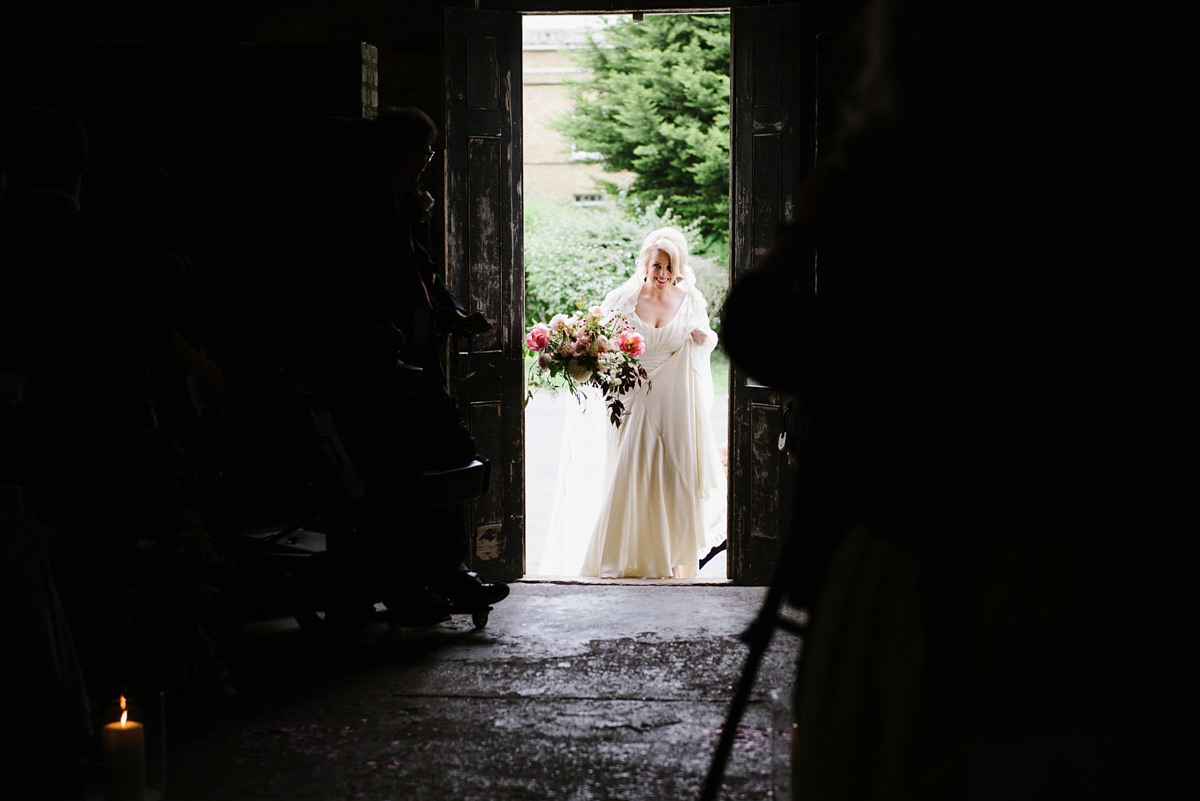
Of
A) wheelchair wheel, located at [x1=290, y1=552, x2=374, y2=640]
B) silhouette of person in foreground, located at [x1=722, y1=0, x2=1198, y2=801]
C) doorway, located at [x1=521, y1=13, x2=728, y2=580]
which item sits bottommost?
wheelchair wheel, located at [x1=290, y1=552, x2=374, y2=640]

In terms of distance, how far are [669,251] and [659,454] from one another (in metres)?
1.37

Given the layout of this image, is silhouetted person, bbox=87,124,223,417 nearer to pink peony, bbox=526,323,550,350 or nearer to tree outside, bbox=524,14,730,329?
pink peony, bbox=526,323,550,350

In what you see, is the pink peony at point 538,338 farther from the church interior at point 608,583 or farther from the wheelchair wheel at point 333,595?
the wheelchair wheel at point 333,595

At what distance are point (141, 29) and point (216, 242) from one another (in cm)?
142

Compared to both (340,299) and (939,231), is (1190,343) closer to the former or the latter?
(939,231)

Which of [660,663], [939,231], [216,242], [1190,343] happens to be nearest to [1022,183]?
[939,231]

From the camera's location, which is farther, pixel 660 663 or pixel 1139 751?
pixel 660 663

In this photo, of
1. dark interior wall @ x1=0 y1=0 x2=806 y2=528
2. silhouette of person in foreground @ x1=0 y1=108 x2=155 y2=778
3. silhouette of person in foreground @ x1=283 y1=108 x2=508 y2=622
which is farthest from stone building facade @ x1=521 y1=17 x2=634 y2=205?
silhouette of person in foreground @ x1=0 y1=108 x2=155 y2=778

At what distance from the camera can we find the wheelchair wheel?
Result: 4.12m

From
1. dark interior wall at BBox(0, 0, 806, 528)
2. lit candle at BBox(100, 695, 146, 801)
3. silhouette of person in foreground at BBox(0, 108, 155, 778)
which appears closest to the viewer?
lit candle at BBox(100, 695, 146, 801)

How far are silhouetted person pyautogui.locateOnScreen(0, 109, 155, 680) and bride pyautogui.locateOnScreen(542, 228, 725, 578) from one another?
13.2ft

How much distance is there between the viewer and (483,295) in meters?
5.30

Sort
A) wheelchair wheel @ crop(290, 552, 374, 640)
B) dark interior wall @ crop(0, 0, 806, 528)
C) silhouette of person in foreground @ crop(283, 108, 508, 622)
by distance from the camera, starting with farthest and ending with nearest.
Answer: dark interior wall @ crop(0, 0, 806, 528)
wheelchair wheel @ crop(290, 552, 374, 640)
silhouette of person in foreground @ crop(283, 108, 508, 622)

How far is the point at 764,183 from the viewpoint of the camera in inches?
207
